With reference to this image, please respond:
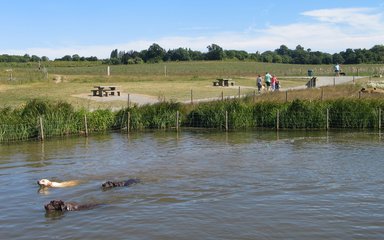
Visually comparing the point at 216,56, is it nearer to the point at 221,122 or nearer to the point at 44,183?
the point at 221,122

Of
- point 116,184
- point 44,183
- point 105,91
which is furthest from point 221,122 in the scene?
point 44,183

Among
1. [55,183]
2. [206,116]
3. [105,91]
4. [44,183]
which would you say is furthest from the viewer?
[105,91]

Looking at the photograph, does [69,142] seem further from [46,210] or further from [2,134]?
[46,210]

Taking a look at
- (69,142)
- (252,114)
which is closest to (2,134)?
(69,142)

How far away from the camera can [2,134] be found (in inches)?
1122

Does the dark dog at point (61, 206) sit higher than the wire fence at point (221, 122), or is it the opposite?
the wire fence at point (221, 122)

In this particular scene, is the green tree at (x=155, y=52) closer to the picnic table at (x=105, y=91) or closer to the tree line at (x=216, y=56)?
the tree line at (x=216, y=56)

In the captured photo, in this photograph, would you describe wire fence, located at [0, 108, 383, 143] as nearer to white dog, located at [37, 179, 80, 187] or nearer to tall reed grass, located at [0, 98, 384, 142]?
tall reed grass, located at [0, 98, 384, 142]

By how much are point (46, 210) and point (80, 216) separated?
1.17 metres

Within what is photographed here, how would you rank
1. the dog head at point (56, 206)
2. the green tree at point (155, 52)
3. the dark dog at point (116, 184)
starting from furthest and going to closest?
the green tree at point (155, 52) < the dark dog at point (116, 184) < the dog head at point (56, 206)

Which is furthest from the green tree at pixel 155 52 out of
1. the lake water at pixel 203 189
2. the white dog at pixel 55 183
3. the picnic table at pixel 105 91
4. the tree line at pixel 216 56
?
the white dog at pixel 55 183

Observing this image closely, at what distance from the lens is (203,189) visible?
17.3m

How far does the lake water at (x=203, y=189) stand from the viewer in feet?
43.6

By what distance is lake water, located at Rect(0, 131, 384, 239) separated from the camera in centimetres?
1328
